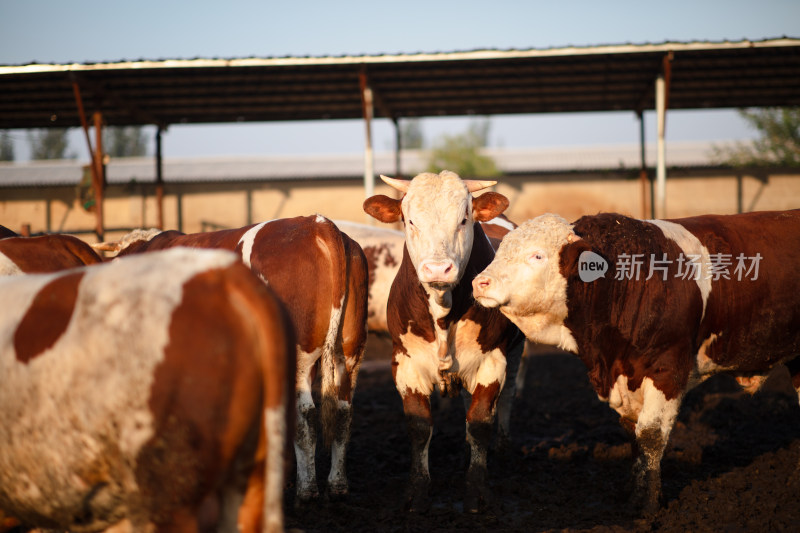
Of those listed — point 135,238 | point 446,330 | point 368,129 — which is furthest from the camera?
point 368,129

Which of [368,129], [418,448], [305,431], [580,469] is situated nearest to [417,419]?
[418,448]

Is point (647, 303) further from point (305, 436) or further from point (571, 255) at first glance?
point (305, 436)

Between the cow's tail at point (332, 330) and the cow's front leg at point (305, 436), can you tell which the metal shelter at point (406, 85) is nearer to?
the cow's tail at point (332, 330)

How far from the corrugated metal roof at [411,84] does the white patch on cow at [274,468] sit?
31.9 feet

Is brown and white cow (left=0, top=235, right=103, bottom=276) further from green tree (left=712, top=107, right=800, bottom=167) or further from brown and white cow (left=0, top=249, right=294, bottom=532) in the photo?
green tree (left=712, top=107, right=800, bottom=167)

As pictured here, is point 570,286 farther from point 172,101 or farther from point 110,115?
point 110,115

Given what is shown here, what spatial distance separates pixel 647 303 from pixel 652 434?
31.8 inches

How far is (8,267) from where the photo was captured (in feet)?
14.3

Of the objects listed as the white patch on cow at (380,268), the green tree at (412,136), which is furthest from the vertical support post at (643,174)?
the green tree at (412,136)

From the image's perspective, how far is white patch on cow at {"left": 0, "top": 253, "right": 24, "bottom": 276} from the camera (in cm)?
430

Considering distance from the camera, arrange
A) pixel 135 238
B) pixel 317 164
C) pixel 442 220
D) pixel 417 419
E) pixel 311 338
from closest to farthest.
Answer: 1. pixel 442 220
2. pixel 417 419
3. pixel 311 338
4. pixel 135 238
5. pixel 317 164

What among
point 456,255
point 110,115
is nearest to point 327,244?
point 456,255

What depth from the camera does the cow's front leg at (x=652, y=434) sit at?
4387 millimetres

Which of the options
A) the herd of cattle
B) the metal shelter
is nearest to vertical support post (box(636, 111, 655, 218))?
the metal shelter
